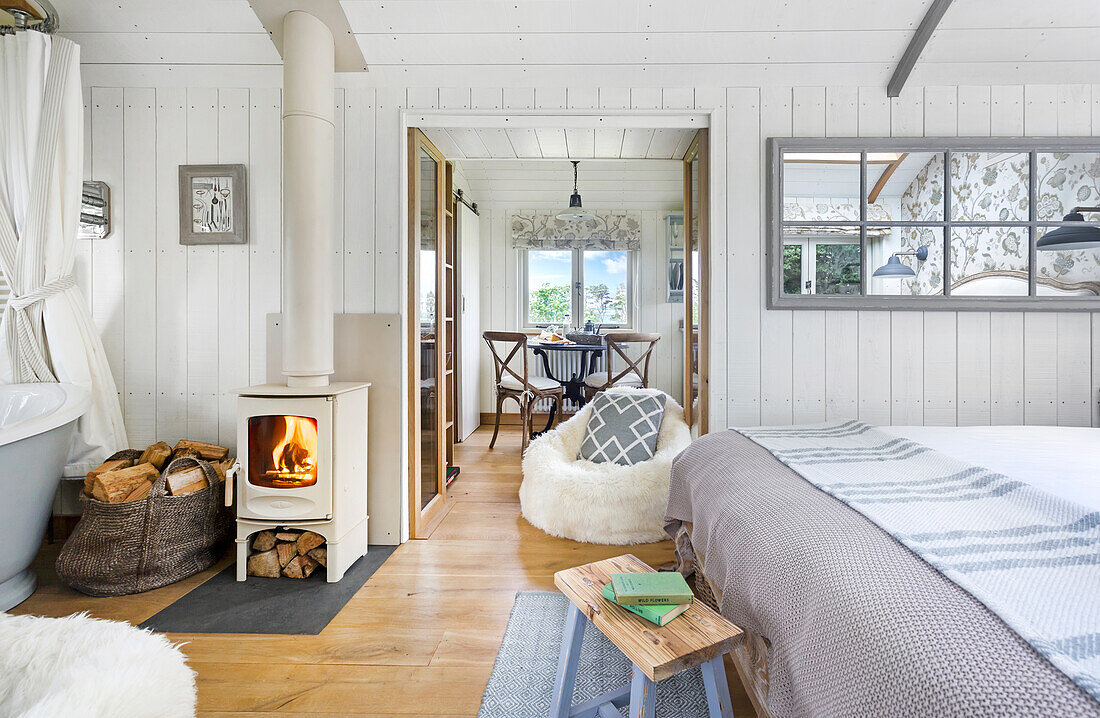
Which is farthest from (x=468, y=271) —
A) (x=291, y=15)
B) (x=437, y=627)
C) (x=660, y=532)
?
(x=437, y=627)

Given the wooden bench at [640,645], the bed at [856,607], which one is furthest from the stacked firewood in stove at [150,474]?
the bed at [856,607]

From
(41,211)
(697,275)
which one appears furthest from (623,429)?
(41,211)

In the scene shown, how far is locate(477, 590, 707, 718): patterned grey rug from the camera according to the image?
55.4 inches

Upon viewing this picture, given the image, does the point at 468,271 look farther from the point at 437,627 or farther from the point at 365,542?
the point at 437,627

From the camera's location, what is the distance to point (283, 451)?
7.06 feet

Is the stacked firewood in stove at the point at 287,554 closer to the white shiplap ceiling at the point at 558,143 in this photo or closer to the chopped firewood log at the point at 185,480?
the chopped firewood log at the point at 185,480

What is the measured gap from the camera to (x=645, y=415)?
3.03 meters

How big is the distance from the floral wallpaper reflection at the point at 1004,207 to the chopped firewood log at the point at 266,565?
9.80 feet

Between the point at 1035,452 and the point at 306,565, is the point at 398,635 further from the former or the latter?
the point at 1035,452

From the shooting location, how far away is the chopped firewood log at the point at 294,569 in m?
2.16

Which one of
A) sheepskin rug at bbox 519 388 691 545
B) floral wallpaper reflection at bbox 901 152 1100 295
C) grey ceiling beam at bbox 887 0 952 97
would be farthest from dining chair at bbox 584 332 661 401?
grey ceiling beam at bbox 887 0 952 97

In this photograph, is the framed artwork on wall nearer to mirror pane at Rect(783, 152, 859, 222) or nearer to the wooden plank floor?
the wooden plank floor

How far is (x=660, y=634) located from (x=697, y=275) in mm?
2009

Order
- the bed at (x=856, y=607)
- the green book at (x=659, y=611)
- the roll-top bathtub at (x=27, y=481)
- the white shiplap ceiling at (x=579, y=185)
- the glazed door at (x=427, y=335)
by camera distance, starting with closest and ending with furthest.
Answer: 1. the bed at (x=856, y=607)
2. the green book at (x=659, y=611)
3. the roll-top bathtub at (x=27, y=481)
4. the glazed door at (x=427, y=335)
5. the white shiplap ceiling at (x=579, y=185)
